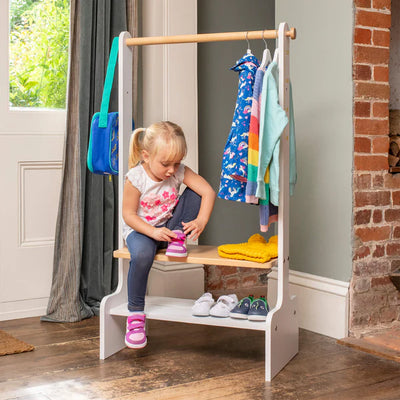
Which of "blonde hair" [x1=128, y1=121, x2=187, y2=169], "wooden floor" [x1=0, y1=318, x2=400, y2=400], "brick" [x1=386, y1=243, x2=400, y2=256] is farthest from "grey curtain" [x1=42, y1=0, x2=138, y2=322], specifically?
"brick" [x1=386, y1=243, x2=400, y2=256]

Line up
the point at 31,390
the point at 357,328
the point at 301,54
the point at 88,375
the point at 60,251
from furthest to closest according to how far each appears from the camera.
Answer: the point at 60,251
the point at 301,54
the point at 357,328
the point at 88,375
the point at 31,390

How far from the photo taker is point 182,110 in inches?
127

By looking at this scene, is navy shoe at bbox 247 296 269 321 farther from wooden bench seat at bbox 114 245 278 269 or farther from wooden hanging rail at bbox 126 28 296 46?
wooden hanging rail at bbox 126 28 296 46

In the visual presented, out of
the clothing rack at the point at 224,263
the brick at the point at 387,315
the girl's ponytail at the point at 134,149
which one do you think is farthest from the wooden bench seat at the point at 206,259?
the brick at the point at 387,315

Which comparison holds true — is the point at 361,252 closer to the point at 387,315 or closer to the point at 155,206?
the point at 387,315

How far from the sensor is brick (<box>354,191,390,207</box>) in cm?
261

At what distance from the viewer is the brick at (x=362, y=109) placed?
2588 mm

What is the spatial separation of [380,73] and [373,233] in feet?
2.23

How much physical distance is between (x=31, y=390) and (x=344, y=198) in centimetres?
144

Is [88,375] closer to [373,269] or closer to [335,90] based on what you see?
[373,269]

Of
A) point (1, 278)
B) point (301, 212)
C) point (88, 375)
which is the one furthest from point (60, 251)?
point (301, 212)

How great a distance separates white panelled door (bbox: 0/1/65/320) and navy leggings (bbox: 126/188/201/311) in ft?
2.78

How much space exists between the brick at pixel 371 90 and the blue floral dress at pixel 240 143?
56cm

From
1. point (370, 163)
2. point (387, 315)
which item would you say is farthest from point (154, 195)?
point (387, 315)
